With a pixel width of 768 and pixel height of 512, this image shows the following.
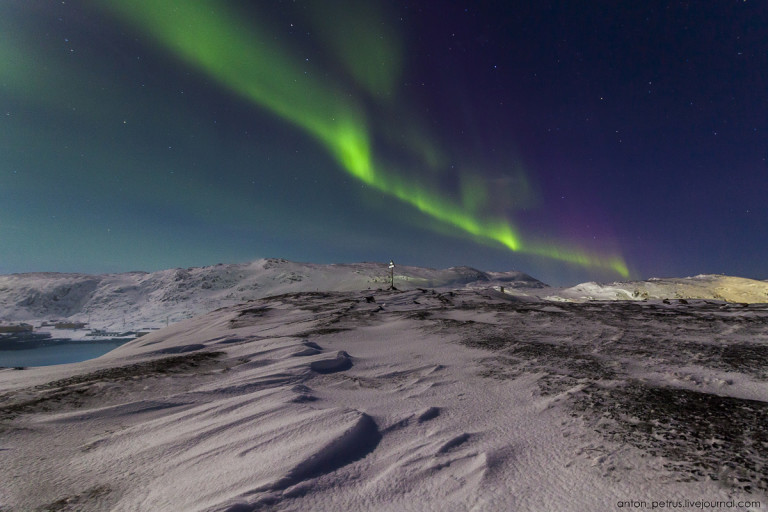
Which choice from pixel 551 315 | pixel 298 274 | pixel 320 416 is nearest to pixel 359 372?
pixel 320 416

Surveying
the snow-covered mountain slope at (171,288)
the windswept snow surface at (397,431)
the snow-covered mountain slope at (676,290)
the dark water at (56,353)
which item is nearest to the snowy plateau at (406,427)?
the windswept snow surface at (397,431)

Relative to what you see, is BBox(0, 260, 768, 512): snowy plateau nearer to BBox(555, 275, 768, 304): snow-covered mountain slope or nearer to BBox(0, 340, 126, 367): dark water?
BBox(0, 340, 126, 367): dark water

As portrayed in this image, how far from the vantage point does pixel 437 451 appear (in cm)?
226

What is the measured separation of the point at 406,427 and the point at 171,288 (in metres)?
103

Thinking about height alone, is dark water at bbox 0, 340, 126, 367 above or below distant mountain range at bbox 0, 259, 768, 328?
below

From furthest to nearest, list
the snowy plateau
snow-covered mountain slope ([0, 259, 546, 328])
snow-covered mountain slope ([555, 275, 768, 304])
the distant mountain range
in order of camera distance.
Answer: snow-covered mountain slope ([0, 259, 546, 328]) → the distant mountain range → snow-covered mountain slope ([555, 275, 768, 304]) → the snowy plateau

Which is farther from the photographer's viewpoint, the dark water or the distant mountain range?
the distant mountain range

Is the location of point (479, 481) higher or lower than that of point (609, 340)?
lower

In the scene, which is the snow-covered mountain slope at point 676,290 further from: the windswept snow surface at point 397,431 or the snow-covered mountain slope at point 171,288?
the windswept snow surface at point 397,431

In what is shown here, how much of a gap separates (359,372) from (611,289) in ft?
211

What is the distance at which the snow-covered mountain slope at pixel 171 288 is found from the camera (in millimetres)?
72125

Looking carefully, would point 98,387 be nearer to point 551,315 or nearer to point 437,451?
point 437,451

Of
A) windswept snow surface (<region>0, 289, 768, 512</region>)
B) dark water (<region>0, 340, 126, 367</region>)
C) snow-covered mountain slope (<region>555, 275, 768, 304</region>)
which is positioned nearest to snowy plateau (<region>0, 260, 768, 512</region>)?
windswept snow surface (<region>0, 289, 768, 512</region>)

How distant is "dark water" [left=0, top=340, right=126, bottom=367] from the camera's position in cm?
3878
